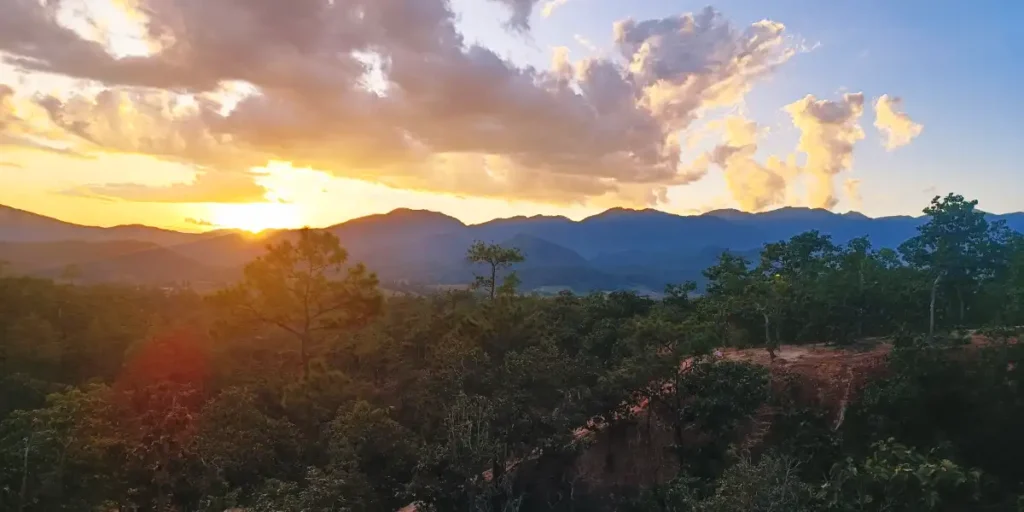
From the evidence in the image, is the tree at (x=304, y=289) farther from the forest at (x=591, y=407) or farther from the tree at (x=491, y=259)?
the tree at (x=491, y=259)

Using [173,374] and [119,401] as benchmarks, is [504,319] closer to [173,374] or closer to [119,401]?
[119,401]

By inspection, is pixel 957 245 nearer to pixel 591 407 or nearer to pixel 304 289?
pixel 591 407

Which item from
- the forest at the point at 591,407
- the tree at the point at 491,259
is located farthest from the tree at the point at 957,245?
the tree at the point at 491,259

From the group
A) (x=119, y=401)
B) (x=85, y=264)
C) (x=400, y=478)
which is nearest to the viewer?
(x=400, y=478)

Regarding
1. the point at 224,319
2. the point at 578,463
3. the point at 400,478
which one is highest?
the point at 224,319

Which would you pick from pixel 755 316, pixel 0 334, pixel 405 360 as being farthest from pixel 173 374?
pixel 755 316

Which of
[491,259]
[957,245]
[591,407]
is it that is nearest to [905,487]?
[591,407]
